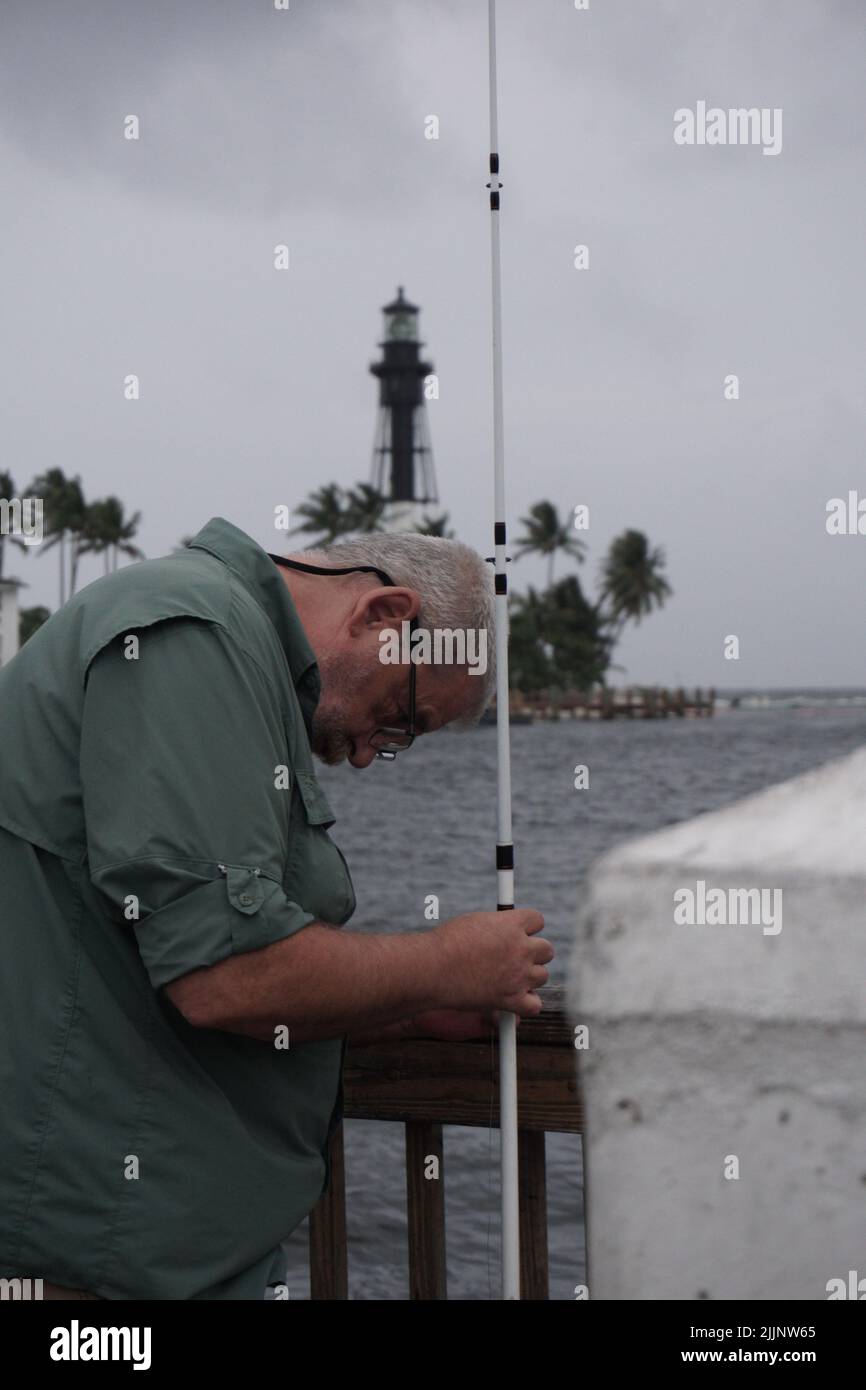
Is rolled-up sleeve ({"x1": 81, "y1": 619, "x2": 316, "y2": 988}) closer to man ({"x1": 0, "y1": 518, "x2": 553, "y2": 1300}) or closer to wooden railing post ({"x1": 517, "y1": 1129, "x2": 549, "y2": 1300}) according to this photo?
man ({"x1": 0, "y1": 518, "x2": 553, "y2": 1300})

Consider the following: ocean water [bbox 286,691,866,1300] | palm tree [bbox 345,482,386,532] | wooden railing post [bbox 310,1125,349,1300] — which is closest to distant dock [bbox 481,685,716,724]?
ocean water [bbox 286,691,866,1300]

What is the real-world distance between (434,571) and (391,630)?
0.13 meters

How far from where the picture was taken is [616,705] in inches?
4316

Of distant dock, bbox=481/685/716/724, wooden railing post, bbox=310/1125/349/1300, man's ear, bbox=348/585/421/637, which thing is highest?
distant dock, bbox=481/685/716/724

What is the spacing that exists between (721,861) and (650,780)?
5642cm

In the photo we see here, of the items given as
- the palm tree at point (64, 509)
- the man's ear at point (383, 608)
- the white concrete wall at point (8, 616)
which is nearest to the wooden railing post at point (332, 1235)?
the man's ear at point (383, 608)

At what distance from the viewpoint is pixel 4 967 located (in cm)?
188

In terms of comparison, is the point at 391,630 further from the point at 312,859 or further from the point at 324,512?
the point at 324,512

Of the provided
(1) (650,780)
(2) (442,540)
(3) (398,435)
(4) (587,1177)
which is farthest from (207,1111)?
(3) (398,435)

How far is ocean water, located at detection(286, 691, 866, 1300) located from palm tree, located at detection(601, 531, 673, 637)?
28.1ft

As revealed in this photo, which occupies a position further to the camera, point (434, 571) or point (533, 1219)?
point (533, 1219)

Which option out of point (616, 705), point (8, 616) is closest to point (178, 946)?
point (8, 616)

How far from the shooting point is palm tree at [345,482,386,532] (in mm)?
70500
